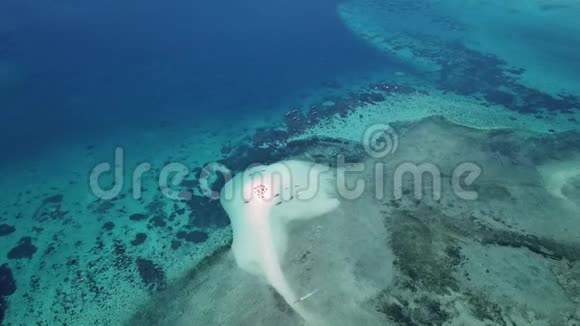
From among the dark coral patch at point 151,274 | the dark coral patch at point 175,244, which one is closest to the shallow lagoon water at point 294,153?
the dark coral patch at point 175,244

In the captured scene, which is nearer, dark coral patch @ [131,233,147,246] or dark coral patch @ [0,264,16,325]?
dark coral patch @ [0,264,16,325]

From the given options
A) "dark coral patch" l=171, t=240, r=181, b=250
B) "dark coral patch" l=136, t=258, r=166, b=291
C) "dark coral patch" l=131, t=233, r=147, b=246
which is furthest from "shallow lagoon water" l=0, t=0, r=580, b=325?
"dark coral patch" l=131, t=233, r=147, b=246

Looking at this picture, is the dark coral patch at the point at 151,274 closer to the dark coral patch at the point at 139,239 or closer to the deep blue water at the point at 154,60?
the dark coral patch at the point at 139,239

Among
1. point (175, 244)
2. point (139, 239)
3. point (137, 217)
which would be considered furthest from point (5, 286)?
point (175, 244)

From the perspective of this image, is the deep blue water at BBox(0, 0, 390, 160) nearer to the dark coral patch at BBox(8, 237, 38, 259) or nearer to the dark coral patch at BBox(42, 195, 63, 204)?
the dark coral patch at BBox(42, 195, 63, 204)

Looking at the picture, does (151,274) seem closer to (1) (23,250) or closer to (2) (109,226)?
(2) (109,226)

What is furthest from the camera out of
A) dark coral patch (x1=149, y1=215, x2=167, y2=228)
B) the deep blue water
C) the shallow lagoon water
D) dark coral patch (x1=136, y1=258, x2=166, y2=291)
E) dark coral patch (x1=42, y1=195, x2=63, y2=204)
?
the deep blue water

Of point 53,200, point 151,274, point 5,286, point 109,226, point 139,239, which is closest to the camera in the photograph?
point 5,286
